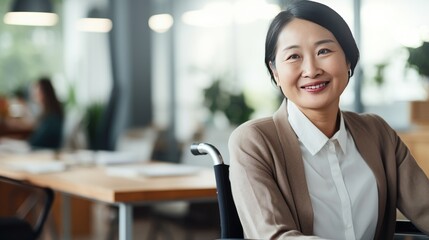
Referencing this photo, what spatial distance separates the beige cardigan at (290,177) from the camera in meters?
2.00

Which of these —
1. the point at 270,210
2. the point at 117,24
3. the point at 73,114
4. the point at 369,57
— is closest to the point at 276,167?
the point at 270,210

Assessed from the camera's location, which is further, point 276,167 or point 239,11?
point 239,11

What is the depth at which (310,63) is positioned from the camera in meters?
2.08

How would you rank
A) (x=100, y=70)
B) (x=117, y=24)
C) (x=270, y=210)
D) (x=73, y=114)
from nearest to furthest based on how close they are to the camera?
1. (x=270, y=210)
2. (x=117, y=24)
3. (x=100, y=70)
4. (x=73, y=114)

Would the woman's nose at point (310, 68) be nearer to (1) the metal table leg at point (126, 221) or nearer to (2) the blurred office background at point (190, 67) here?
(1) the metal table leg at point (126, 221)

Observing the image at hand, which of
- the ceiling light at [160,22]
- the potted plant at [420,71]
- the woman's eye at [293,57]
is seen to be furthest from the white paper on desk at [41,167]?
the ceiling light at [160,22]

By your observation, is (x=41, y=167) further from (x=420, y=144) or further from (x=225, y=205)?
(x=225, y=205)

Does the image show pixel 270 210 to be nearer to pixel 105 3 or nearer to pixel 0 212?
pixel 0 212

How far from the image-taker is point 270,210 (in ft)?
6.49

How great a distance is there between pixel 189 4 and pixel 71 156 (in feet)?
8.99

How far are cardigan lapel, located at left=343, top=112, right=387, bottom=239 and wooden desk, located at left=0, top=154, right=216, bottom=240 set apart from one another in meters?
1.18

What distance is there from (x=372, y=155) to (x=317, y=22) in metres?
0.39

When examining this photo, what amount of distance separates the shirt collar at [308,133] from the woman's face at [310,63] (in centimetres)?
5

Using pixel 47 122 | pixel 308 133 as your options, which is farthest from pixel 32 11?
pixel 308 133
